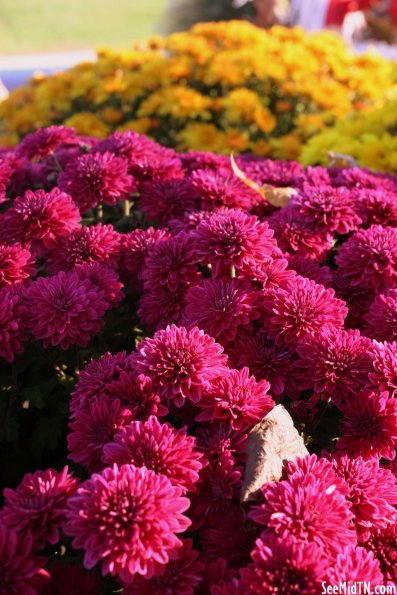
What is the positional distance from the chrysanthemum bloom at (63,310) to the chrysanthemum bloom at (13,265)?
14cm

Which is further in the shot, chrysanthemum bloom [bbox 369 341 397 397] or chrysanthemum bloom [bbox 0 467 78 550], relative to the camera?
chrysanthemum bloom [bbox 369 341 397 397]

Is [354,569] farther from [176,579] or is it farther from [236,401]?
[236,401]

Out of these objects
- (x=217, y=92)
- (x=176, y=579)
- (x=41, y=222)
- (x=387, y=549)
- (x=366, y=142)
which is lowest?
(x=217, y=92)

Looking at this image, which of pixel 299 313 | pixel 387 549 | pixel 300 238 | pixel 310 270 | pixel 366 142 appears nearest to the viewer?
pixel 387 549

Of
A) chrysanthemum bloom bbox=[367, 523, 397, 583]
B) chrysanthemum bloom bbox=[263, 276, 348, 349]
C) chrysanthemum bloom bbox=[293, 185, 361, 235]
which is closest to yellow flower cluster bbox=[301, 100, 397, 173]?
chrysanthemum bloom bbox=[293, 185, 361, 235]

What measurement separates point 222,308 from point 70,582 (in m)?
0.73

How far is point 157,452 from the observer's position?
1427mm

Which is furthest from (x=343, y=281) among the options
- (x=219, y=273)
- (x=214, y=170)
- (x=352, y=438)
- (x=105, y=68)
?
(x=105, y=68)

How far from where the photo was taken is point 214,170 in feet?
9.13

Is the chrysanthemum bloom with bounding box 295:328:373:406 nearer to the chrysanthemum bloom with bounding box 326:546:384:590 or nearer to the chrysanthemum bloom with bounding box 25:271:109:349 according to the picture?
the chrysanthemum bloom with bounding box 326:546:384:590

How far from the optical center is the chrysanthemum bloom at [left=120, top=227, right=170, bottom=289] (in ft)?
7.13

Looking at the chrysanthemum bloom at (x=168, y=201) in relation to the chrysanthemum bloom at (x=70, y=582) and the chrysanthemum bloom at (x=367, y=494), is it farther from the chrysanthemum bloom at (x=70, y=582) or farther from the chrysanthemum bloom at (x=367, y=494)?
the chrysanthemum bloom at (x=70, y=582)

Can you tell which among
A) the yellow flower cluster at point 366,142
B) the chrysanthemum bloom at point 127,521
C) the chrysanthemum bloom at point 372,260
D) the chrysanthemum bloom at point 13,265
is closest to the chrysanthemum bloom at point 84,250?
the chrysanthemum bloom at point 13,265

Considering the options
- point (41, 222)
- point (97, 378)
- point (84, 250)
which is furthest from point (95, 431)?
point (41, 222)
